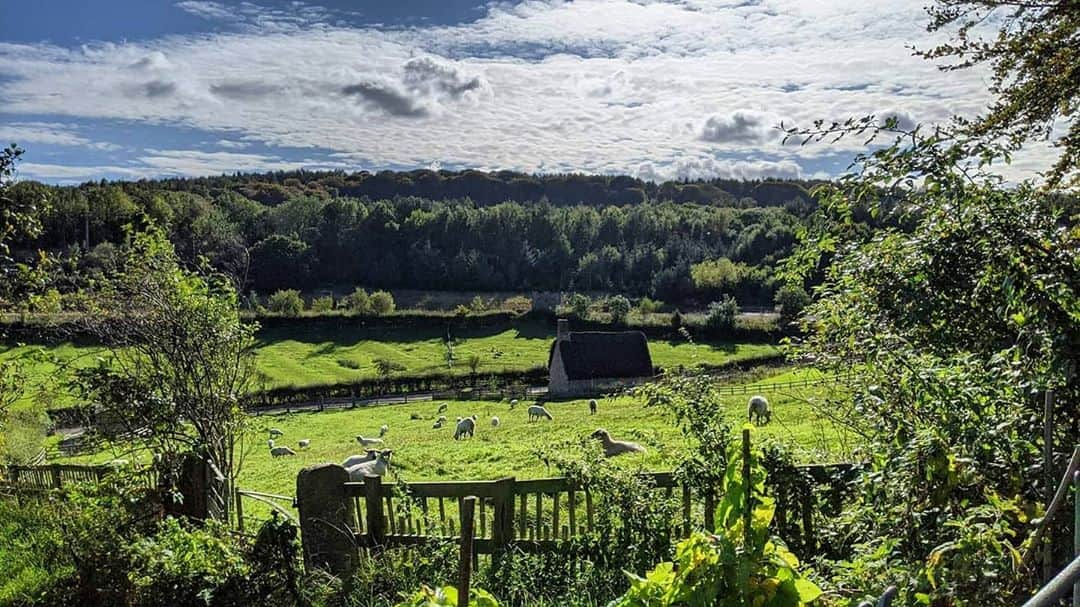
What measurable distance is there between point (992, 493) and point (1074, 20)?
5.29 m

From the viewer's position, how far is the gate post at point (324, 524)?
7.24 meters

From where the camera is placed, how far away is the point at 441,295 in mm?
107562

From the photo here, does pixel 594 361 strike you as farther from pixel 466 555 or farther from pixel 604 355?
pixel 466 555

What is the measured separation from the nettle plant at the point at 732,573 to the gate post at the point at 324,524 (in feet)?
18.8

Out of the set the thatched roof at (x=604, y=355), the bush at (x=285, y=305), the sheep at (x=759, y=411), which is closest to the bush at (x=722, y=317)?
the thatched roof at (x=604, y=355)

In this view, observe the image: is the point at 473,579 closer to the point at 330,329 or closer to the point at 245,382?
the point at 245,382

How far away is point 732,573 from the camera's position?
6.91 ft

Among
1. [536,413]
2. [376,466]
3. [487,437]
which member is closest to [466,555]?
[376,466]

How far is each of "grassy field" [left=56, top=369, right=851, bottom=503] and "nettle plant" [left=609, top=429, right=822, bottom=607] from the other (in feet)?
6.86

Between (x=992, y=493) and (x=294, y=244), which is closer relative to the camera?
(x=992, y=493)

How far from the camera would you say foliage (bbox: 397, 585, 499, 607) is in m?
1.99

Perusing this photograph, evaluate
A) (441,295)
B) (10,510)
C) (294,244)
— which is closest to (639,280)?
(441,295)

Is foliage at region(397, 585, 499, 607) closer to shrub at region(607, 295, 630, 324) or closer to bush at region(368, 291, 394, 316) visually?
shrub at region(607, 295, 630, 324)

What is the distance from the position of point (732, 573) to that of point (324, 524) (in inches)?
238
